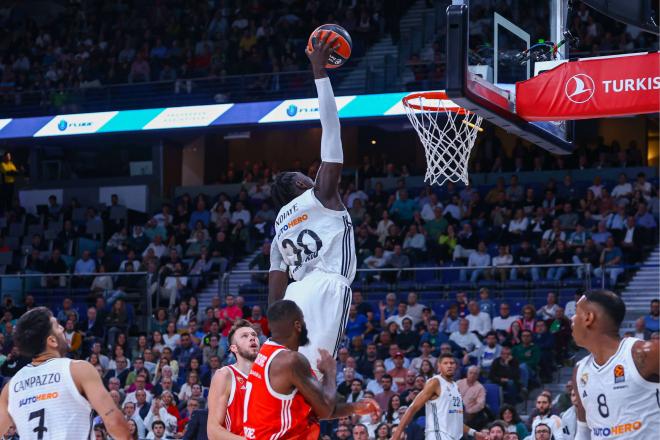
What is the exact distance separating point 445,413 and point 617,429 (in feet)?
21.1

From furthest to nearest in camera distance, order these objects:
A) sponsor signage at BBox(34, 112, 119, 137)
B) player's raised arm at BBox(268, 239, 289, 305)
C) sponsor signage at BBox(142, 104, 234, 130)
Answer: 1. sponsor signage at BBox(34, 112, 119, 137)
2. sponsor signage at BBox(142, 104, 234, 130)
3. player's raised arm at BBox(268, 239, 289, 305)

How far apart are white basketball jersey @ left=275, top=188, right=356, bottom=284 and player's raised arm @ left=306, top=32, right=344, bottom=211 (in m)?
0.06

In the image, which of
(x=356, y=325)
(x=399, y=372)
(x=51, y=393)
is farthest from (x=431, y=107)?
(x=356, y=325)

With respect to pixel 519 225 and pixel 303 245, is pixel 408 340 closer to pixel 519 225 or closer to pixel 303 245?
pixel 519 225

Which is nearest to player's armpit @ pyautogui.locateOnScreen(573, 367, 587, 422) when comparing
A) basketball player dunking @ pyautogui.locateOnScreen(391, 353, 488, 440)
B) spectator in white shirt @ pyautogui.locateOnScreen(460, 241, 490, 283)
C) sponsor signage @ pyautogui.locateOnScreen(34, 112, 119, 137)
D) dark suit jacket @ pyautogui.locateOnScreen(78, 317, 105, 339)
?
basketball player dunking @ pyautogui.locateOnScreen(391, 353, 488, 440)

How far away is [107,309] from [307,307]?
13.1 m

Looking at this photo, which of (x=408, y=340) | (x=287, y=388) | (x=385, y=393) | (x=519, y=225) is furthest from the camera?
Result: (x=519, y=225)

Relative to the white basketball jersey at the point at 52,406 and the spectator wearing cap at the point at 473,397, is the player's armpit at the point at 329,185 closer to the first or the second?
the white basketball jersey at the point at 52,406

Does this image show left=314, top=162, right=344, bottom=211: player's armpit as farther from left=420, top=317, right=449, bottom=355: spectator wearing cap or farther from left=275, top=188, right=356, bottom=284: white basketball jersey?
left=420, top=317, right=449, bottom=355: spectator wearing cap

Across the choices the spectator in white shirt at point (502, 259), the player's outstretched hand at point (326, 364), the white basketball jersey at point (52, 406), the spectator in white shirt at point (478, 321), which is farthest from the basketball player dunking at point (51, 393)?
the spectator in white shirt at point (502, 259)

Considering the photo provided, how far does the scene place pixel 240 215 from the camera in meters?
20.6

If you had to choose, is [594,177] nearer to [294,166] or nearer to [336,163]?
[294,166]

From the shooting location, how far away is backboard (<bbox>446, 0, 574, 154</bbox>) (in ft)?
25.7

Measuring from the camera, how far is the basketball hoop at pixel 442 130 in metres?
10.0
